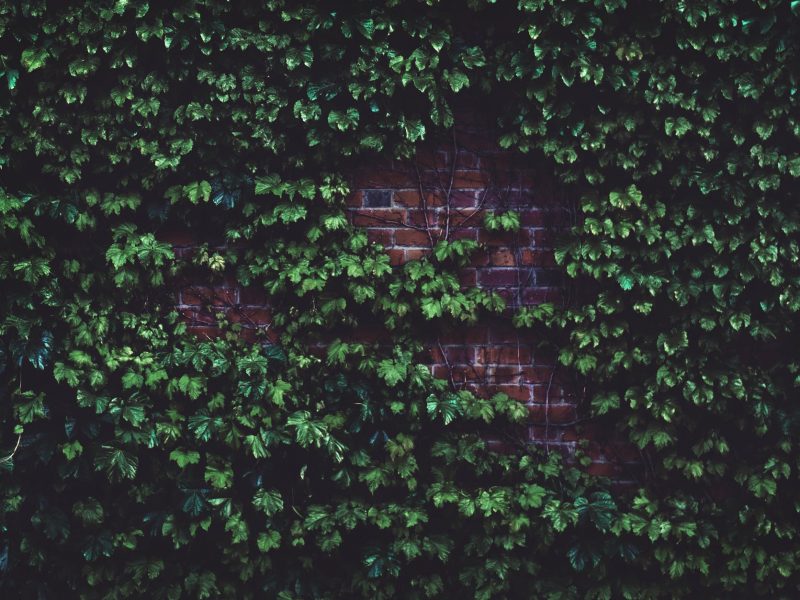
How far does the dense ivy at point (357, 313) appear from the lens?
2.77 m

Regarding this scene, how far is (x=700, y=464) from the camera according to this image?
2.87 meters

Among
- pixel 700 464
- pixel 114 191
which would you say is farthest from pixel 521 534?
pixel 114 191

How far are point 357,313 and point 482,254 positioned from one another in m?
0.62

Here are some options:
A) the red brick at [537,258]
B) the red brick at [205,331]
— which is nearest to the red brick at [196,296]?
the red brick at [205,331]

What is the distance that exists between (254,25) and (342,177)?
28.4 inches

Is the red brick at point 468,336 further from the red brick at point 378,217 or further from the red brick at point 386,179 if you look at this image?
the red brick at point 386,179

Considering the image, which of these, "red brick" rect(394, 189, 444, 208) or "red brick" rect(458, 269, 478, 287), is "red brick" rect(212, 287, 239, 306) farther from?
"red brick" rect(458, 269, 478, 287)

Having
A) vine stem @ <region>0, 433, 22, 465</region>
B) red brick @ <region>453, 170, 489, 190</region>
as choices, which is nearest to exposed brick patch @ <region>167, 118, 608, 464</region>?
red brick @ <region>453, 170, 489, 190</region>

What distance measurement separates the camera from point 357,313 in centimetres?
301

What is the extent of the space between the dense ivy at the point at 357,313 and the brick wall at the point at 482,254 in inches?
3.8

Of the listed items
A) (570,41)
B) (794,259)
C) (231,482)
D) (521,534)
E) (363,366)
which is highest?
(570,41)

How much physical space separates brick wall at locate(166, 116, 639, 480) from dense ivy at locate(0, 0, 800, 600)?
0.10 meters

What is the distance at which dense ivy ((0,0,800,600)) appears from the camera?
2.77m

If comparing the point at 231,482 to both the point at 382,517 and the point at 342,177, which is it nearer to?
the point at 382,517
